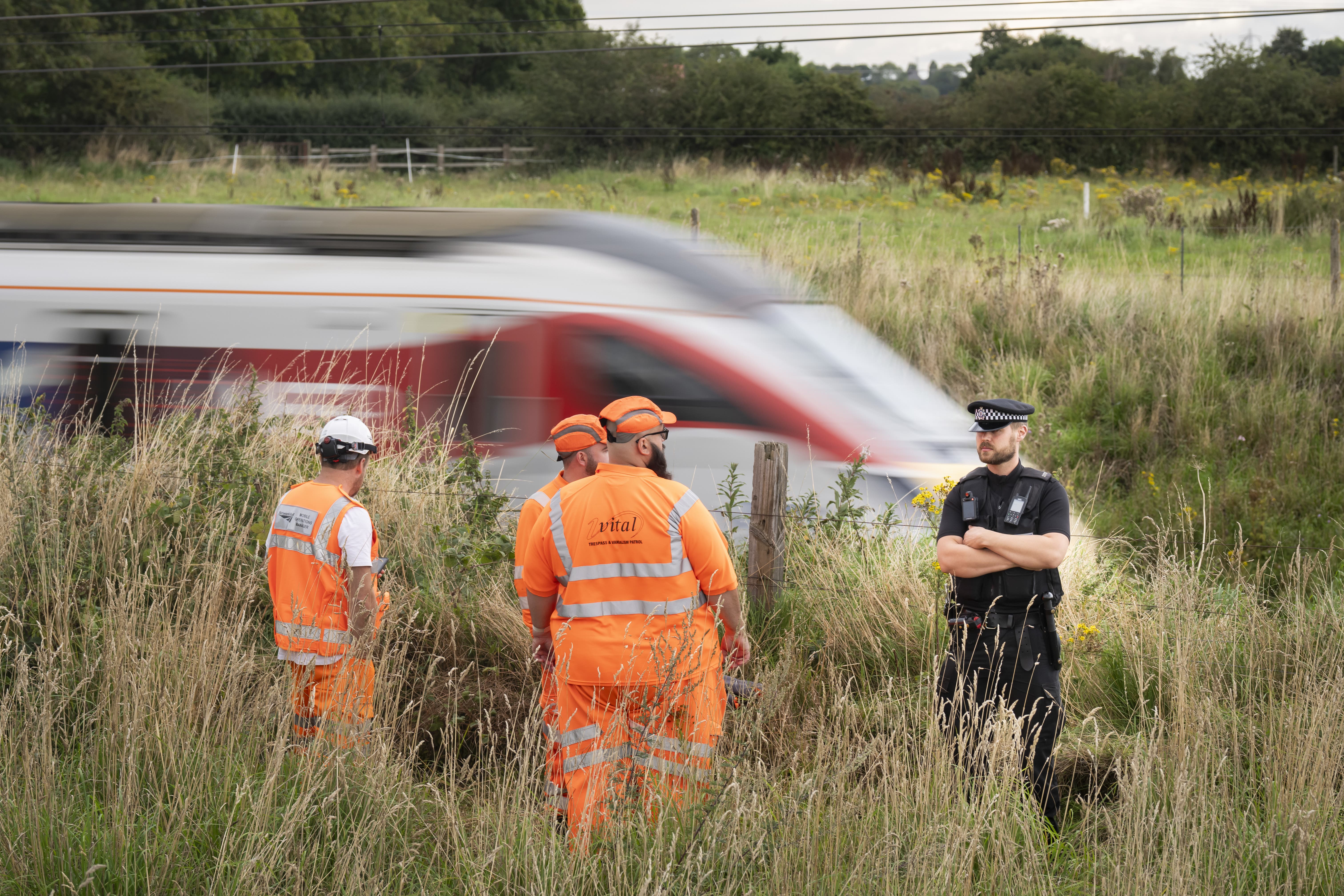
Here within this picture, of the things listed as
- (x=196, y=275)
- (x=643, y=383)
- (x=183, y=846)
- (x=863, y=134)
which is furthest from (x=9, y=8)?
(x=183, y=846)

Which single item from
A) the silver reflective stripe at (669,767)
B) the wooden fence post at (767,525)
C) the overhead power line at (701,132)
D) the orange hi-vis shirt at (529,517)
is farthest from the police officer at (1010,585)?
the overhead power line at (701,132)

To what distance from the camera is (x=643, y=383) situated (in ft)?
20.1

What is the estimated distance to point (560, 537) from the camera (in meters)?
3.46

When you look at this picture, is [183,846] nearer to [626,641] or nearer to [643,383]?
[626,641]

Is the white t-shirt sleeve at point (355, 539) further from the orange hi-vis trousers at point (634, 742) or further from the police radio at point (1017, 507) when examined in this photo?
the police radio at point (1017, 507)

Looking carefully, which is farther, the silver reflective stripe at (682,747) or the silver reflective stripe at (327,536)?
the silver reflective stripe at (327,536)

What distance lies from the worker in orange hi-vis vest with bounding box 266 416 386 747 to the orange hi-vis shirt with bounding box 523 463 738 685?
769 millimetres

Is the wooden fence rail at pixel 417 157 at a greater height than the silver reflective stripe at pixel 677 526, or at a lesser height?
greater

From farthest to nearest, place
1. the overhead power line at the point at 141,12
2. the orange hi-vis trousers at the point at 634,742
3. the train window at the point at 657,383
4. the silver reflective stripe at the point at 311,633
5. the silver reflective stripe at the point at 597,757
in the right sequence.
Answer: the overhead power line at the point at 141,12 < the train window at the point at 657,383 < the silver reflective stripe at the point at 311,633 < the silver reflective stripe at the point at 597,757 < the orange hi-vis trousers at the point at 634,742

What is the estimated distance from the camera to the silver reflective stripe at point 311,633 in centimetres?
373

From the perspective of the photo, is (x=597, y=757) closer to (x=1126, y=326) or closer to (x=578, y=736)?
(x=578, y=736)

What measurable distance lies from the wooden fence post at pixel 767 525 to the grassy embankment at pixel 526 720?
11 centimetres

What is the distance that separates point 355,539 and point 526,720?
873mm

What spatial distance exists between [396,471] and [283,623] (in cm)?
234
